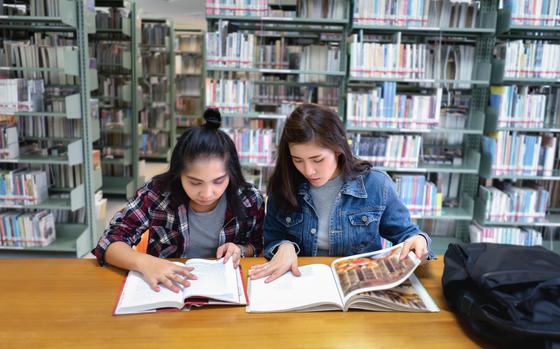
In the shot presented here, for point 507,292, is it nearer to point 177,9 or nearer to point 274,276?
point 274,276

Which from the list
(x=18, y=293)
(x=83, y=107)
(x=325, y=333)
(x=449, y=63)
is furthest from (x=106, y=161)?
(x=325, y=333)

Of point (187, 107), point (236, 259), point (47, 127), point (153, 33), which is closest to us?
point (236, 259)

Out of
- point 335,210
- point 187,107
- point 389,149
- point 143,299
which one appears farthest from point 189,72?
point 143,299

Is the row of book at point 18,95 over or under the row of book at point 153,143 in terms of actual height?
over

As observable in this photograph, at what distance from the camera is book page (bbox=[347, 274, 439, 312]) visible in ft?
3.44

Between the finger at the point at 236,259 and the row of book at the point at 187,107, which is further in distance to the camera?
the row of book at the point at 187,107

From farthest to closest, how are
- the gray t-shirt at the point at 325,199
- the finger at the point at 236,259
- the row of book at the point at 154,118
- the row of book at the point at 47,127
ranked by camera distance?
the row of book at the point at 154,118
the row of book at the point at 47,127
the gray t-shirt at the point at 325,199
the finger at the point at 236,259

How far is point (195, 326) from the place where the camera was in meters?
0.97

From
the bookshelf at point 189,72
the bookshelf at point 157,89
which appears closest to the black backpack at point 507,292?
the bookshelf at point 157,89

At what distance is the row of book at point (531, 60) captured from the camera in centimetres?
318

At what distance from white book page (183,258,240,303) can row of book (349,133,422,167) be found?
225 centimetres

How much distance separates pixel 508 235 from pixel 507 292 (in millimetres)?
2869

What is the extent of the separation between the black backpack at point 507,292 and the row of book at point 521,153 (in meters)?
2.43

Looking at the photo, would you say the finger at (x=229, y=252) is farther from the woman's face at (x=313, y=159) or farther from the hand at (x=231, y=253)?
the woman's face at (x=313, y=159)
